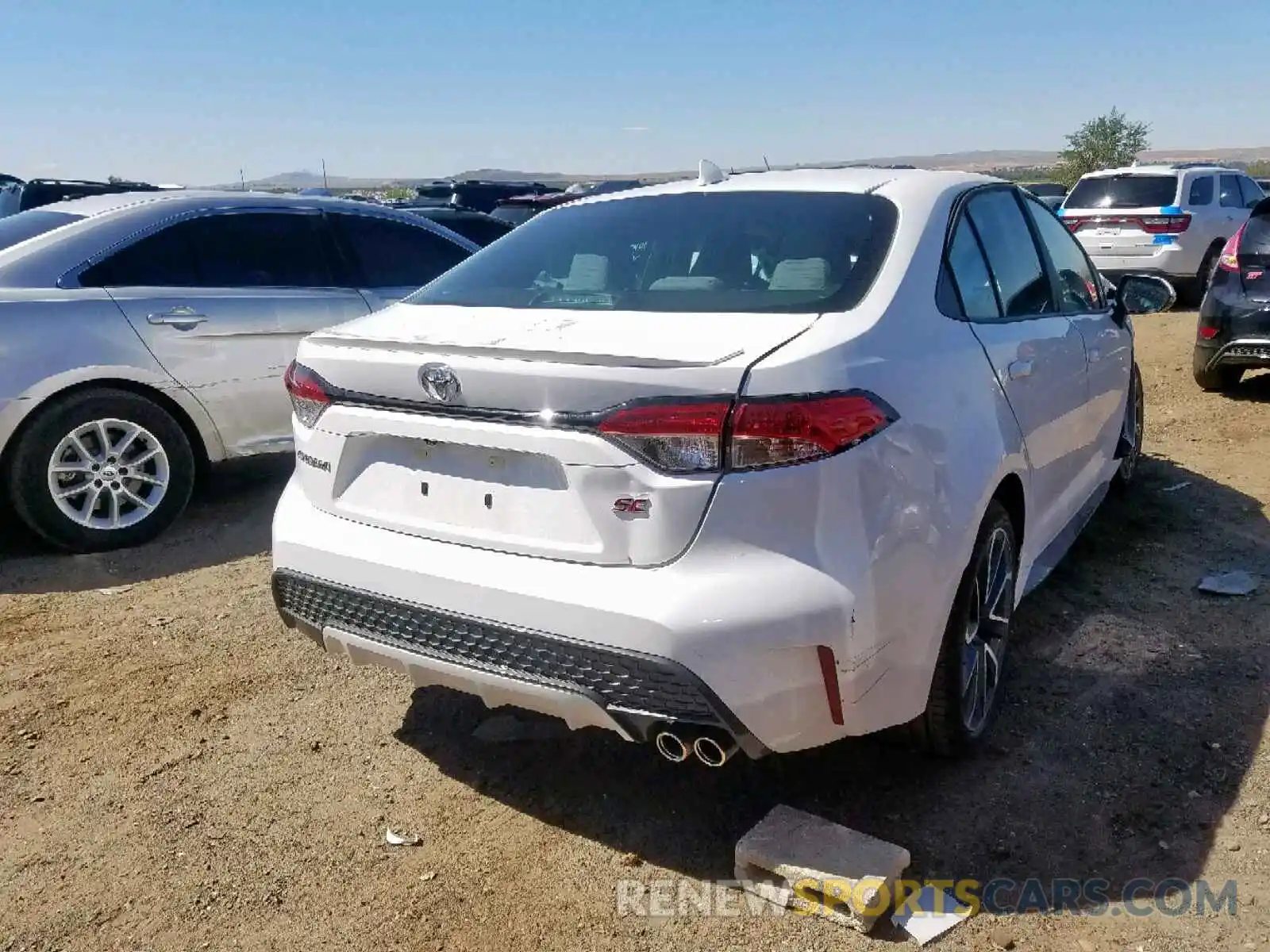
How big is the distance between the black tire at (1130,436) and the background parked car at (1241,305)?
2102mm

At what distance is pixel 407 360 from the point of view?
263cm

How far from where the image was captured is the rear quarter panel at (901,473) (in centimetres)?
237

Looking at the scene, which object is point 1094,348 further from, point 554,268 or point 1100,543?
point 554,268

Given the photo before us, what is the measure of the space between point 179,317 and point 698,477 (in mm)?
3704

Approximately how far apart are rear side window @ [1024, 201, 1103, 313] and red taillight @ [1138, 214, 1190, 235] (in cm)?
953

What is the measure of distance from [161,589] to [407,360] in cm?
251

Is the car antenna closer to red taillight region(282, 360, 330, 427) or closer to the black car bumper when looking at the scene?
red taillight region(282, 360, 330, 427)

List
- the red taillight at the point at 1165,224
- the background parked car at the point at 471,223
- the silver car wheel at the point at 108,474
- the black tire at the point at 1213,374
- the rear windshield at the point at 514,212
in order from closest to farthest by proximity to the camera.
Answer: the silver car wheel at the point at 108,474 → the black tire at the point at 1213,374 → the background parked car at the point at 471,223 → the red taillight at the point at 1165,224 → the rear windshield at the point at 514,212

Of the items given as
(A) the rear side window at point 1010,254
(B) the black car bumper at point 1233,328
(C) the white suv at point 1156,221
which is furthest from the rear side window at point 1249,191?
(A) the rear side window at point 1010,254

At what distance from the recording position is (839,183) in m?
3.34

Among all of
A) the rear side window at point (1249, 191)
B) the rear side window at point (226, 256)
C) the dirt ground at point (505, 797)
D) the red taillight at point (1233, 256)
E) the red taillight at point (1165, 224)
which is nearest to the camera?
the dirt ground at point (505, 797)

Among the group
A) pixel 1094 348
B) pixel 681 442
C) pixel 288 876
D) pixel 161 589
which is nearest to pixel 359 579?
pixel 288 876

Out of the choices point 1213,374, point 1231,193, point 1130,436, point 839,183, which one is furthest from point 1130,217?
point 839,183

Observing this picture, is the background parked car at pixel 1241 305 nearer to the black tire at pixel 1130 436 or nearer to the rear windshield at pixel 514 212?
the black tire at pixel 1130 436
